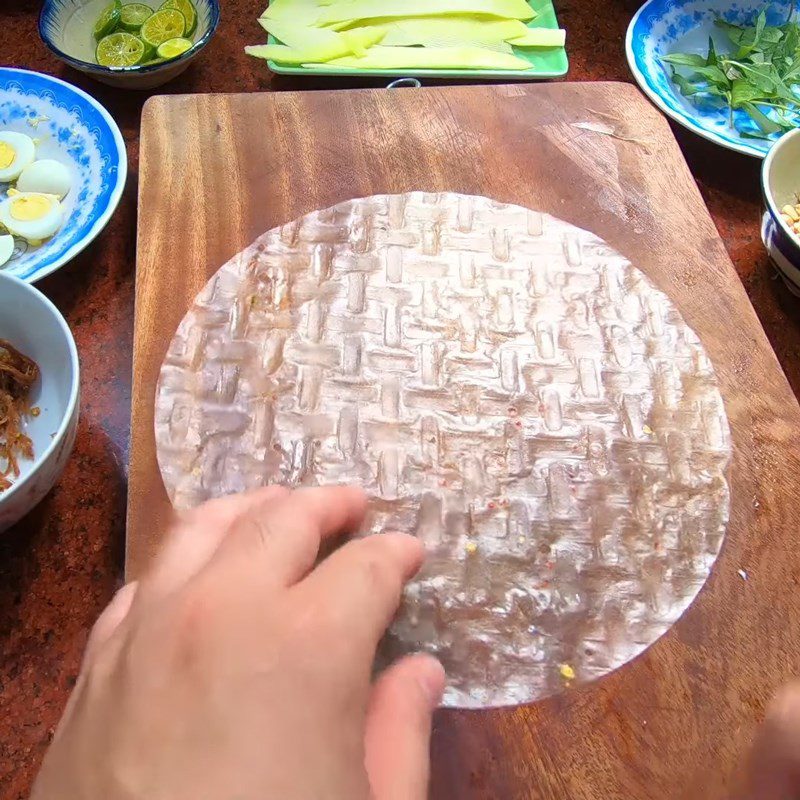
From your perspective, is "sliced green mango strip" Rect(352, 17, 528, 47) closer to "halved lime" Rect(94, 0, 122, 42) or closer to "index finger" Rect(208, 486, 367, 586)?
"halved lime" Rect(94, 0, 122, 42)

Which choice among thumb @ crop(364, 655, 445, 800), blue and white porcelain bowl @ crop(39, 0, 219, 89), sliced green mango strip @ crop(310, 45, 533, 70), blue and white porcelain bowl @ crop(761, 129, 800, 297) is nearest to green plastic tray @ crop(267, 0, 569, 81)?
sliced green mango strip @ crop(310, 45, 533, 70)

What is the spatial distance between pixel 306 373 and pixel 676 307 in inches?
17.5

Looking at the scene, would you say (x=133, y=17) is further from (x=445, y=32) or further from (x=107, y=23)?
(x=445, y=32)

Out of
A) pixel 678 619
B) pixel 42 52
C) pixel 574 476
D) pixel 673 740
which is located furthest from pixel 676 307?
pixel 42 52

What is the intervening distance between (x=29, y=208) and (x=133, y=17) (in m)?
0.47

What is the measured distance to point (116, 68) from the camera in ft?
3.59

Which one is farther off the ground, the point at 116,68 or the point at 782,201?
the point at 116,68

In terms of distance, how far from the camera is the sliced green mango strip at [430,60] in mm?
1154

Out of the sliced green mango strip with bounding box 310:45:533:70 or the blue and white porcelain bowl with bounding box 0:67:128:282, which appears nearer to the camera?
the blue and white porcelain bowl with bounding box 0:67:128:282

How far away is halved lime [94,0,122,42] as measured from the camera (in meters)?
1.20

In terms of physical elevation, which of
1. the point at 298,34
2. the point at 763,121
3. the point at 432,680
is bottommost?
the point at 432,680

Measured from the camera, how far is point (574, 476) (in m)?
0.75

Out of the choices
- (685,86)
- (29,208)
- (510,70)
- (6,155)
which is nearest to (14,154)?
(6,155)

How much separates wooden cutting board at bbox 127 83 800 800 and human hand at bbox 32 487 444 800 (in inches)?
5.9
